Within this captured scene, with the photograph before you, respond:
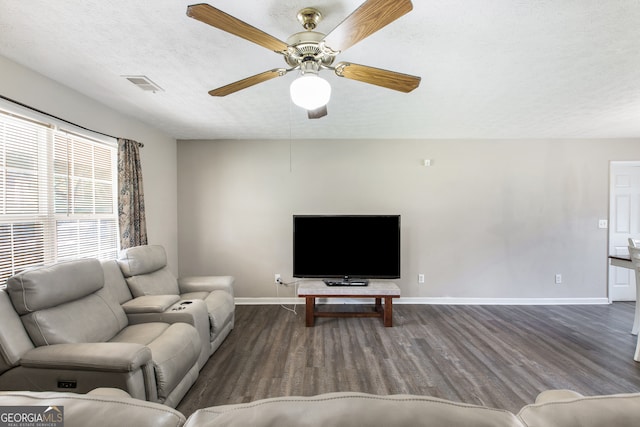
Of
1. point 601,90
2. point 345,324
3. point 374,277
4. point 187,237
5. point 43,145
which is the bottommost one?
point 345,324

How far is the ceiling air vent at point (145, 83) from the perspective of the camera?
225cm

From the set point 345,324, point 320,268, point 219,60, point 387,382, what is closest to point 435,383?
point 387,382

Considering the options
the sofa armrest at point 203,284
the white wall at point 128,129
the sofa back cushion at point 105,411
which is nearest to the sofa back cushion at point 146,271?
the sofa armrest at point 203,284

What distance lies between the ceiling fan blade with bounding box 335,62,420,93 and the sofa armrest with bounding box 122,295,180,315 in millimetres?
2372

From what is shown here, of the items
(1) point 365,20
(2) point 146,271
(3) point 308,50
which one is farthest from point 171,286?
(1) point 365,20

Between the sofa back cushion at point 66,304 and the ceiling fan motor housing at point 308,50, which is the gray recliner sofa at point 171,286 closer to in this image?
the sofa back cushion at point 66,304

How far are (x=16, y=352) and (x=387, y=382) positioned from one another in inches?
100

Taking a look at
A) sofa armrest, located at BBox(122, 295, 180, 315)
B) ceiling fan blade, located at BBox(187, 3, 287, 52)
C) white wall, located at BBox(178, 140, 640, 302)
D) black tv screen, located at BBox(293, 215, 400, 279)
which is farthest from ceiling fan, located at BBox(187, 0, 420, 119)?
white wall, located at BBox(178, 140, 640, 302)

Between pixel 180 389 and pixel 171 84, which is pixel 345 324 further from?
pixel 171 84

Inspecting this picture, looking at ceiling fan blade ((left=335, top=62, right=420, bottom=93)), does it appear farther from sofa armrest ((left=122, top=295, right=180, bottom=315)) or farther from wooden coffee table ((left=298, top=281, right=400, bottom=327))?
wooden coffee table ((left=298, top=281, right=400, bottom=327))

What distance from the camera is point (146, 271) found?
2816 mm

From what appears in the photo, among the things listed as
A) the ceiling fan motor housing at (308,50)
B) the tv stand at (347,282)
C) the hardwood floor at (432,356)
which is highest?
the ceiling fan motor housing at (308,50)

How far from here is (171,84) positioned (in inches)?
93.1

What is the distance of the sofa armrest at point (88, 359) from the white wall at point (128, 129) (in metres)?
1.90
